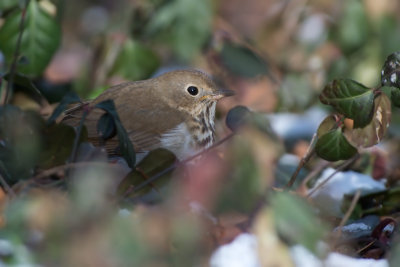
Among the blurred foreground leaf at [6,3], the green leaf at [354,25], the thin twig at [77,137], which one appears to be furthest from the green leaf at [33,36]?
the green leaf at [354,25]

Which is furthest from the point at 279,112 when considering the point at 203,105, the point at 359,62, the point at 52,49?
the point at 52,49

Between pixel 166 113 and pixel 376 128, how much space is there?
39.5 inches

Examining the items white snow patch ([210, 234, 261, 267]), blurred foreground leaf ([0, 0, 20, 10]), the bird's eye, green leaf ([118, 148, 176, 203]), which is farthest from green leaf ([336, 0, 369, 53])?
white snow patch ([210, 234, 261, 267])

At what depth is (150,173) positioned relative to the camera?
6.23 feet

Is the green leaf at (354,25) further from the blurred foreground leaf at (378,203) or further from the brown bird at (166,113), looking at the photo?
the blurred foreground leaf at (378,203)

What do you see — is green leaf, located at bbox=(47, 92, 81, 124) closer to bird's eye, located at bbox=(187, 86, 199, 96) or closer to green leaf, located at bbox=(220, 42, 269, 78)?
bird's eye, located at bbox=(187, 86, 199, 96)

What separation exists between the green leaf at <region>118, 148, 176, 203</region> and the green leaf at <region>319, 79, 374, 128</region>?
51cm

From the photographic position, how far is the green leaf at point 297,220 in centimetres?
121

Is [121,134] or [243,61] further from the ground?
[121,134]

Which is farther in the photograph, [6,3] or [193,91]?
[193,91]

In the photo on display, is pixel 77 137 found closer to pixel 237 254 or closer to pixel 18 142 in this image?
pixel 18 142

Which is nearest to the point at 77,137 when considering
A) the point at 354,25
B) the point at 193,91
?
the point at 193,91

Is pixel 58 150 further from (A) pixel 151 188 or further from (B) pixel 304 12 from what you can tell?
(B) pixel 304 12

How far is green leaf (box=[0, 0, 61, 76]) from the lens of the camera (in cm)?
240
